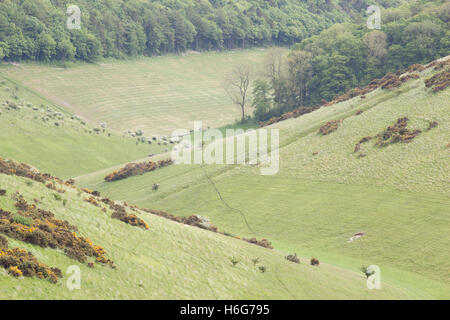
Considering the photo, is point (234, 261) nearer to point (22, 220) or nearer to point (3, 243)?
point (22, 220)

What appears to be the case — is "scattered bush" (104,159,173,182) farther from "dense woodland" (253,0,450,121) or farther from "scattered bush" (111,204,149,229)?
"dense woodland" (253,0,450,121)

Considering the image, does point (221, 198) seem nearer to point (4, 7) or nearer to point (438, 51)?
point (438, 51)

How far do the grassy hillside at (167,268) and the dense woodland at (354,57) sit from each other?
273 feet

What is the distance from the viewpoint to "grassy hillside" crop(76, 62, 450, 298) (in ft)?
126

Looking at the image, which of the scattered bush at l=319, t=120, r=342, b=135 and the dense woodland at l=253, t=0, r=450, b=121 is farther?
the dense woodland at l=253, t=0, r=450, b=121

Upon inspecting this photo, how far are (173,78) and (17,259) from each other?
147 metres

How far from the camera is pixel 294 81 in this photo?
115750 millimetres

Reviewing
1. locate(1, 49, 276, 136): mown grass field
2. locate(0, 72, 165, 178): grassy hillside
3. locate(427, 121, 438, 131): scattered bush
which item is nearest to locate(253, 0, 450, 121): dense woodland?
locate(1, 49, 276, 136): mown grass field

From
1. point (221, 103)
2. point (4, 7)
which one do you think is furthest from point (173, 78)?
point (4, 7)

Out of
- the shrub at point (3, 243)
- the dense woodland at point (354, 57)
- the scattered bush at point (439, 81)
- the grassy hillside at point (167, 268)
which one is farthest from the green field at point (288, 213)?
the dense woodland at point (354, 57)

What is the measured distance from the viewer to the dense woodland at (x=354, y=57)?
107062 mm

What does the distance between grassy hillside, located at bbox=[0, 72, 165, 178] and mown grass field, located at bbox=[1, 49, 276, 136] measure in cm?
1625

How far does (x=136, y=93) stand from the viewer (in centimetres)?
14450

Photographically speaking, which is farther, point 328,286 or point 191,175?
point 191,175
